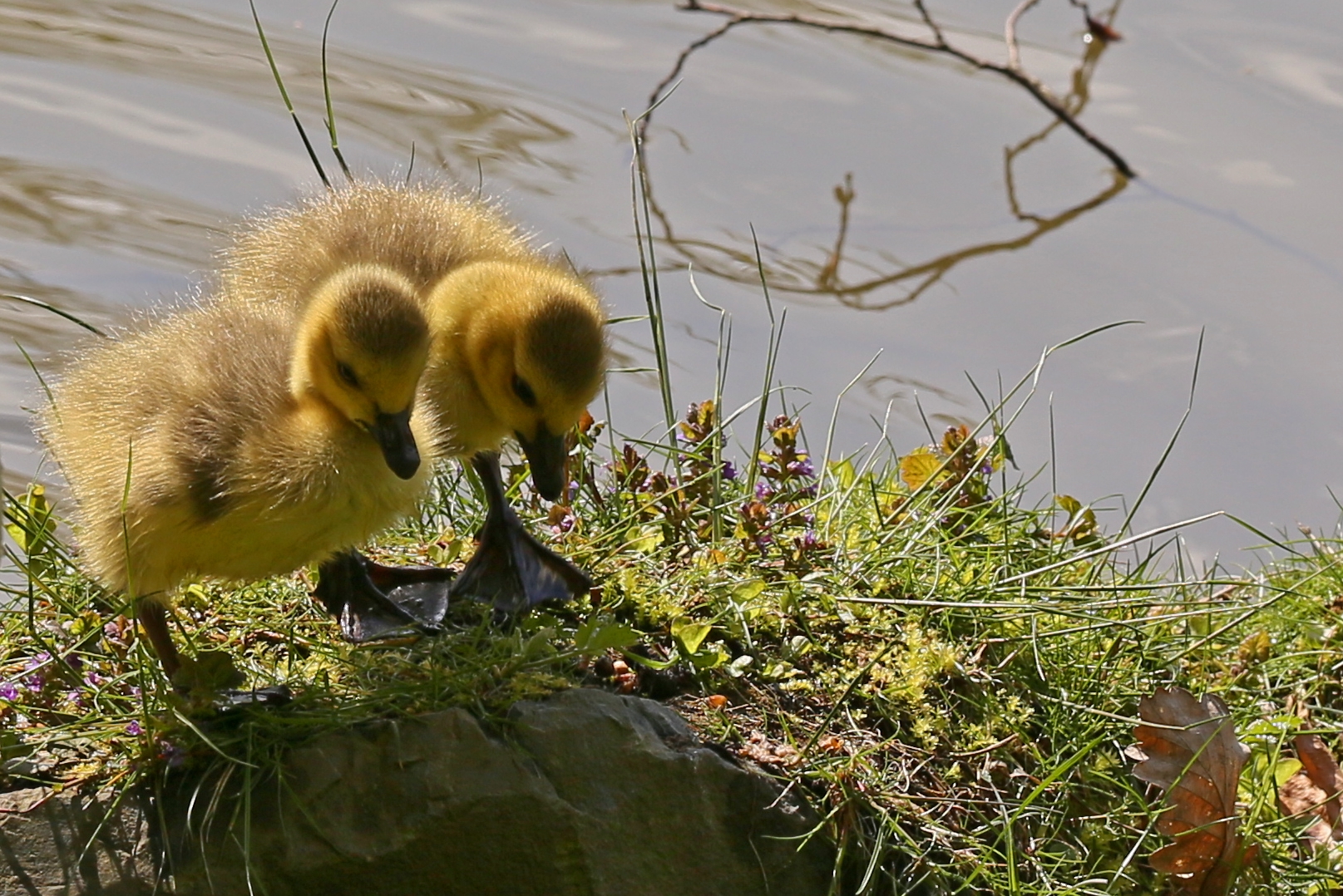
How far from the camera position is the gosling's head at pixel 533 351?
9.41ft

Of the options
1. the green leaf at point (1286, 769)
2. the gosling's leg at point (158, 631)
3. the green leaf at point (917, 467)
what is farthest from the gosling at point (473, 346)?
the green leaf at point (1286, 769)

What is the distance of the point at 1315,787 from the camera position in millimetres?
3240

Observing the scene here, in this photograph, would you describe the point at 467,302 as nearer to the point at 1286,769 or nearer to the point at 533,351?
the point at 533,351

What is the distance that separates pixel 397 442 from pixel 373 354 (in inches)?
6.2

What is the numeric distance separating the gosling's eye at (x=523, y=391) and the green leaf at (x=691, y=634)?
1.65 ft

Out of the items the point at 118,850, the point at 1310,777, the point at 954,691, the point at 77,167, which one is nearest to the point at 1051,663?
the point at 954,691

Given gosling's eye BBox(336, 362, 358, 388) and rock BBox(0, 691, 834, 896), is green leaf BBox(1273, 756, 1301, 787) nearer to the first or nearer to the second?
rock BBox(0, 691, 834, 896)

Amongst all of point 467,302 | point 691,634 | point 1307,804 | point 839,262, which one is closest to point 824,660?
point 691,634

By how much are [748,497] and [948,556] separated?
457mm

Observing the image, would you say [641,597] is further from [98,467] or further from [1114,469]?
[1114,469]

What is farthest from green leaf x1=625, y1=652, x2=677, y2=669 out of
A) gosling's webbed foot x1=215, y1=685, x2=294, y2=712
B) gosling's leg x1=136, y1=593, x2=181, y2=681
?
gosling's leg x1=136, y1=593, x2=181, y2=681

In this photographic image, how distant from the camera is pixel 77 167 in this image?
5.64m

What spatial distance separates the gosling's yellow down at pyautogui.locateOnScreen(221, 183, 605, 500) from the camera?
289 cm

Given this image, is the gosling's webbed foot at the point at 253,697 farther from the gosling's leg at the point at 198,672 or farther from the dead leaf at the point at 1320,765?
the dead leaf at the point at 1320,765
